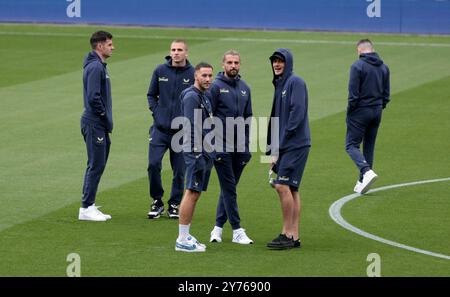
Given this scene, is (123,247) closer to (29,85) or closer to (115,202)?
(115,202)

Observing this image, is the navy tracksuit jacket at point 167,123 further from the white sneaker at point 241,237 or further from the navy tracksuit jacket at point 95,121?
the white sneaker at point 241,237

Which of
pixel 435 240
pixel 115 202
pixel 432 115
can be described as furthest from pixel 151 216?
pixel 432 115

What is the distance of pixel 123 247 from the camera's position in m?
14.1

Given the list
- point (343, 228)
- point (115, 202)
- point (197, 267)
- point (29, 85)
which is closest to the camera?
point (197, 267)

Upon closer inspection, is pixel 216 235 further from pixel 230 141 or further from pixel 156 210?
pixel 156 210

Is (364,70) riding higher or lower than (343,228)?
higher

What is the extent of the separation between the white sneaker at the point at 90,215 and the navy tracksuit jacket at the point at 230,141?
209cm

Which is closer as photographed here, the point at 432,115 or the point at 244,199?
the point at 244,199

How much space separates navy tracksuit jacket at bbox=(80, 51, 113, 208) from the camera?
15.6 metres

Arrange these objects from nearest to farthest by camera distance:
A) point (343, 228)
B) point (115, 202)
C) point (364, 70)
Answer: point (343, 228), point (115, 202), point (364, 70)

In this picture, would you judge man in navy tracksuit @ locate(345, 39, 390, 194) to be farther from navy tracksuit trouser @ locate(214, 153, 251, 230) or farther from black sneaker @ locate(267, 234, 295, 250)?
black sneaker @ locate(267, 234, 295, 250)

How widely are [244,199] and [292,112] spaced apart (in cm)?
348

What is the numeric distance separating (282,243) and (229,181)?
1.02 meters

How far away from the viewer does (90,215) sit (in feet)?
51.4
